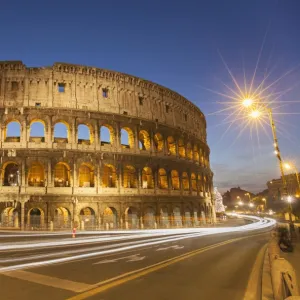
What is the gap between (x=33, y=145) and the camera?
28172mm

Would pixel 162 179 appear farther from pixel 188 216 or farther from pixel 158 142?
pixel 188 216

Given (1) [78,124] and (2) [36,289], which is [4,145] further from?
(2) [36,289]

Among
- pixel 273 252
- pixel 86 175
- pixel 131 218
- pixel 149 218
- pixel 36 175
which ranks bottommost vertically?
pixel 273 252

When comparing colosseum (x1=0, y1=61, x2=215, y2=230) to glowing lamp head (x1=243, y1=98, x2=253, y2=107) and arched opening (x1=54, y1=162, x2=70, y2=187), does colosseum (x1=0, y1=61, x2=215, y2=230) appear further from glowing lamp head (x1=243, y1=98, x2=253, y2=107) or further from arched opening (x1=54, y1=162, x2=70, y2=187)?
glowing lamp head (x1=243, y1=98, x2=253, y2=107)

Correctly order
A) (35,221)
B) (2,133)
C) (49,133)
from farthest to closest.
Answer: (49,133) → (2,133) → (35,221)

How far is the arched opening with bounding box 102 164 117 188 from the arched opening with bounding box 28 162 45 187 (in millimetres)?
6493

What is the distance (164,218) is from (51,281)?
27.4 metres

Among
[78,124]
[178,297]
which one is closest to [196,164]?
[78,124]

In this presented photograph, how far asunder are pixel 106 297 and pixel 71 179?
941 inches

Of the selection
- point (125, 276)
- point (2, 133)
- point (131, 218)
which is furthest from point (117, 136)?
point (125, 276)

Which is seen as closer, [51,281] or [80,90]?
[51,281]

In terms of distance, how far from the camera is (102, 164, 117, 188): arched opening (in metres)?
31.1

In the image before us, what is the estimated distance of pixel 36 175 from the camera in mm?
29406

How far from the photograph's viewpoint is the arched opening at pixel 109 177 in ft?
102
